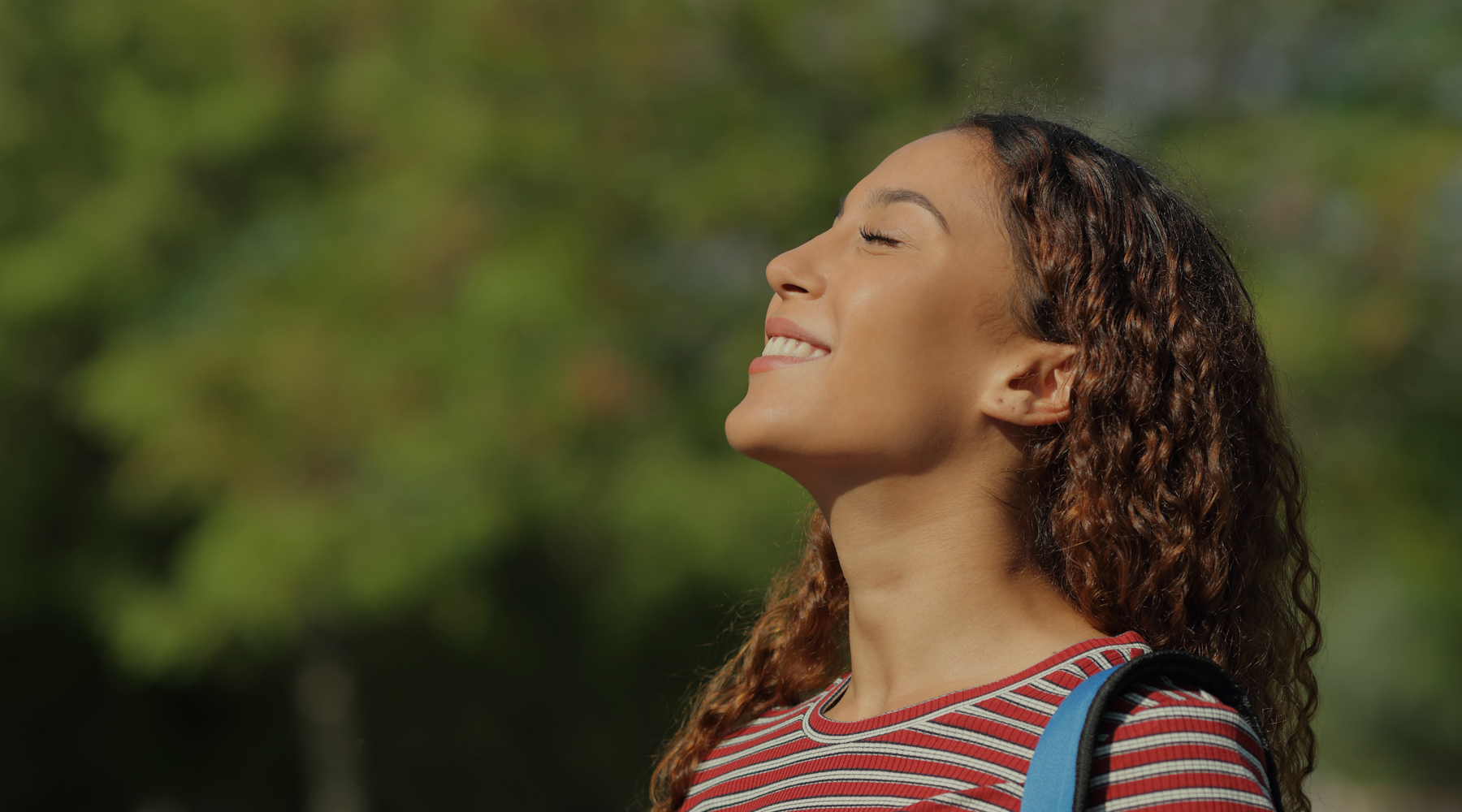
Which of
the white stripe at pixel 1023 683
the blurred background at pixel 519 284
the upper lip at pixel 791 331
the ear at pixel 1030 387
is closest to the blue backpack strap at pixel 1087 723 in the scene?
the white stripe at pixel 1023 683

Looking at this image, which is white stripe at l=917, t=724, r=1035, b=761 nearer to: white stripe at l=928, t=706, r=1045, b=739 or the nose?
white stripe at l=928, t=706, r=1045, b=739

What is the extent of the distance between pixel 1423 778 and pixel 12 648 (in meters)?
30.9

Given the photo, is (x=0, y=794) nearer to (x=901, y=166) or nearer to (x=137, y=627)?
(x=137, y=627)

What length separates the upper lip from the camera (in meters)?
2.02

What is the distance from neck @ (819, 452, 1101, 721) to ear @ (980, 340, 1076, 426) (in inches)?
4.1

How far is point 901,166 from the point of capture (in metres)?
2.13

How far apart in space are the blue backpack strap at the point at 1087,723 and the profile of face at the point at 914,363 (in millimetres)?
490

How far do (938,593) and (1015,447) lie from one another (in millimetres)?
250

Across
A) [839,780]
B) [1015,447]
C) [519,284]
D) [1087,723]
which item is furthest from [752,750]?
[519,284]

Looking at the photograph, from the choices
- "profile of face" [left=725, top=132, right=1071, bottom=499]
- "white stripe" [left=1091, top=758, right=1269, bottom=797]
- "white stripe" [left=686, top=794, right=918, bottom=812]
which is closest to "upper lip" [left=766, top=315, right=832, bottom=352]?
A: "profile of face" [left=725, top=132, right=1071, bottom=499]

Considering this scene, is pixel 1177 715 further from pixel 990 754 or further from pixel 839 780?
pixel 839 780

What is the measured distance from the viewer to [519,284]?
25.4 ft

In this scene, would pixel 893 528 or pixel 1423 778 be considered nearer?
pixel 893 528

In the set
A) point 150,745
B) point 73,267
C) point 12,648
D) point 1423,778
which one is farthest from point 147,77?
point 1423,778
